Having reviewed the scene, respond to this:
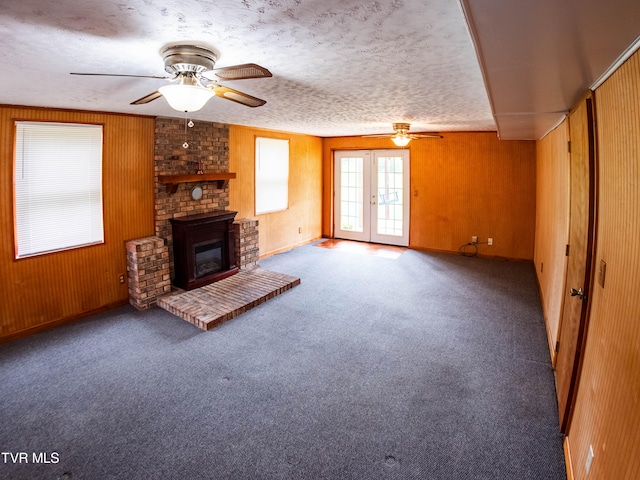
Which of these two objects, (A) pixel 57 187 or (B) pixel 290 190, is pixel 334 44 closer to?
(A) pixel 57 187

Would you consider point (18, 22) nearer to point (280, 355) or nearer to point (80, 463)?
point (80, 463)

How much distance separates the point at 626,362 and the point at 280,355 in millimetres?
2490

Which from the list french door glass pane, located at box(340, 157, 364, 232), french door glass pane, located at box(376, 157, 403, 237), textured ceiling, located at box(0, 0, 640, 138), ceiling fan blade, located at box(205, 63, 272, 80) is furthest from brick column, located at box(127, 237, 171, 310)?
french door glass pane, located at box(376, 157, 403, 237)

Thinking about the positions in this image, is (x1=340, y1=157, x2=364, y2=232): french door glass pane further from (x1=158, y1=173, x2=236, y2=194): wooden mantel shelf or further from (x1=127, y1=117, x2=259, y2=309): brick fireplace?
(x1=158, y1=173, x2=236, y2=194): wooden mantel shelf

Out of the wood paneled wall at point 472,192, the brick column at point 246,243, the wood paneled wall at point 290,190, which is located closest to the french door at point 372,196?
the wood paneled wall at point 472,192

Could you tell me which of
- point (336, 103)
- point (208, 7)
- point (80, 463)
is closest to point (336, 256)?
point (336, 103)

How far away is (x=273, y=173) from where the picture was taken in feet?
21.7

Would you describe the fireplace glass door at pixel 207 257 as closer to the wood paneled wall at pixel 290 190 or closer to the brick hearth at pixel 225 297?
the brick hearth at pixel 225 297

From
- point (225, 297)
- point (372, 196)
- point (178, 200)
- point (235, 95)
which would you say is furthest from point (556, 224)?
point (178, 200)

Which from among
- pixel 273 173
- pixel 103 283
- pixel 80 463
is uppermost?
pixel 273 173

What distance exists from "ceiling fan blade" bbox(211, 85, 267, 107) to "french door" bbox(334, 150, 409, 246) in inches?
205

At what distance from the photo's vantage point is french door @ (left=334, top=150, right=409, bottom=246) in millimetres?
7410

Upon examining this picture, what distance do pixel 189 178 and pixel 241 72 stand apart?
3.16 meters

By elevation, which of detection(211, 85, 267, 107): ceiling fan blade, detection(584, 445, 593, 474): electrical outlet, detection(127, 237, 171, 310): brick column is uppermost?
detection(211, 85, 267, 107): ceiling fan blade
